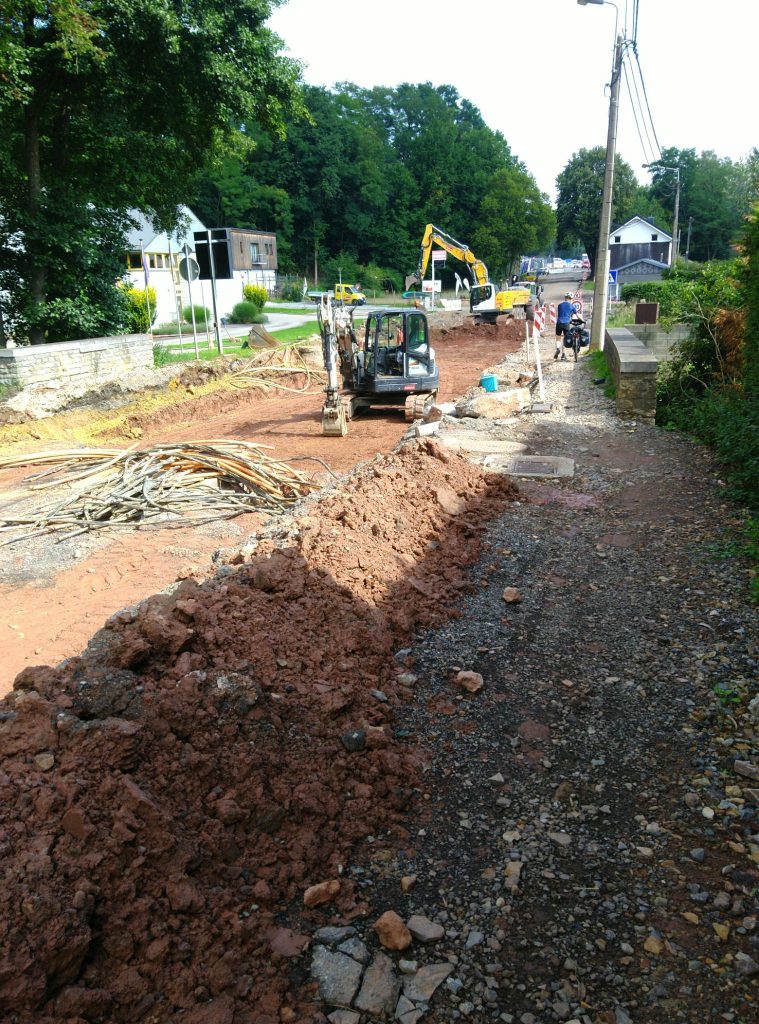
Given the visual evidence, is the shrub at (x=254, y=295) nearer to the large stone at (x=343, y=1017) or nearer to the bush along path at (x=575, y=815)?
the bush along path at (x=575, y=815)

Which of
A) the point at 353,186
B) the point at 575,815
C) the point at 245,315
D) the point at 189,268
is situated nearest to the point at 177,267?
the point at 245,315

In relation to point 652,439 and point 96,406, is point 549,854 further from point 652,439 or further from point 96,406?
point 96,406

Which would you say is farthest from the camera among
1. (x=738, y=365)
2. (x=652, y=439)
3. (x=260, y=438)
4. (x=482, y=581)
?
(x=260, y=438)

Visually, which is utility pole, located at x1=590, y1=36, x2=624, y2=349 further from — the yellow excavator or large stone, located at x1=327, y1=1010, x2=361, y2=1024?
large stone, located at x1=327, y1=1010, x2=361, y2=1024

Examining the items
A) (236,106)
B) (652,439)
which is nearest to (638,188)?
(236,106)

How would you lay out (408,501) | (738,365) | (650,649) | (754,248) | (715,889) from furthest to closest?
(738,365) → (754,248) → (408,501) → (650,649) → (715,889)

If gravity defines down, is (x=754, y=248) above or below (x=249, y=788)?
above

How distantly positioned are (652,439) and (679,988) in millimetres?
10382

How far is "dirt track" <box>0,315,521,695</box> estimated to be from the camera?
24.8 ft

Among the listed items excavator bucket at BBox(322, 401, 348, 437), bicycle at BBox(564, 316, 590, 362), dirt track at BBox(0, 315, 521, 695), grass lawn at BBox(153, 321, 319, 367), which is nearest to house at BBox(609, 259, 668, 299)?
grass lawn at BBox(153, 321, 319, 367)

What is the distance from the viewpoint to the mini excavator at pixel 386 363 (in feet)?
53.8

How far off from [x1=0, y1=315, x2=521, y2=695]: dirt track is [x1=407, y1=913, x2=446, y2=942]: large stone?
4404mm

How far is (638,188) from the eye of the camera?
340 ft

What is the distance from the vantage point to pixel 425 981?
10.7 feet
